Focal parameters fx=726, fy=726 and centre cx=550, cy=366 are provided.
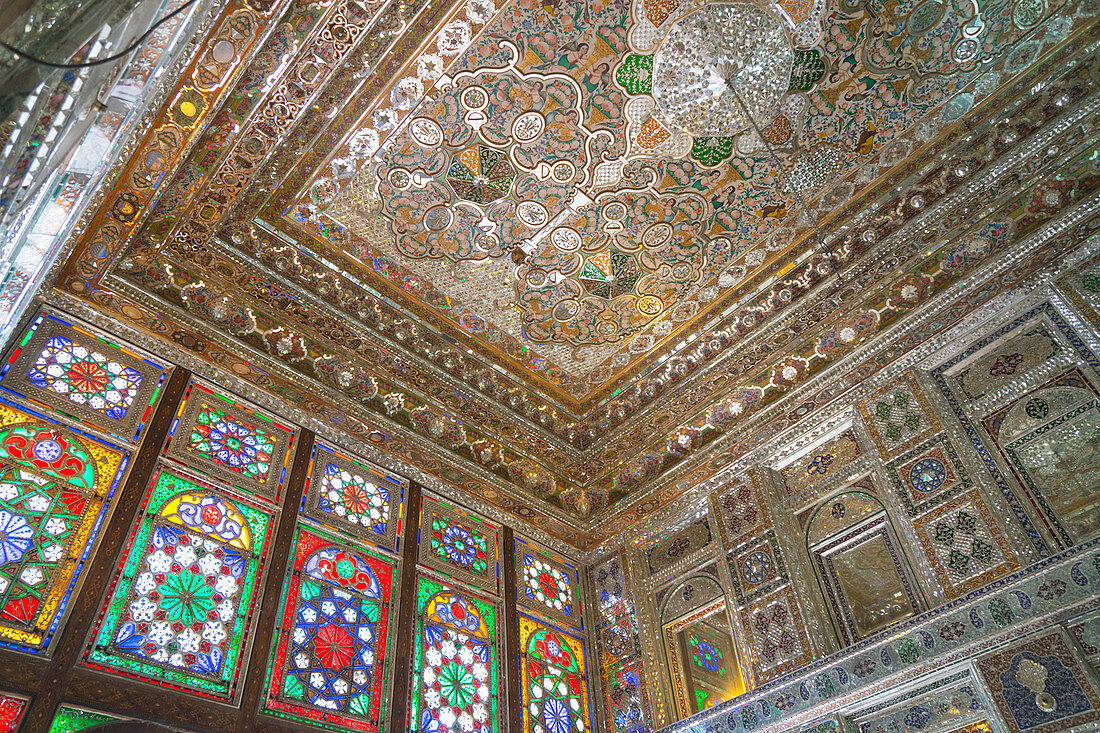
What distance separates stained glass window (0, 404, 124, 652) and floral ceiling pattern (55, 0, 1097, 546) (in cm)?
114

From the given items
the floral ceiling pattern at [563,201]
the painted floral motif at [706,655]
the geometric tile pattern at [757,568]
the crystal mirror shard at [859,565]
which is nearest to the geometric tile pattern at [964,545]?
the crystal mirror shard at [859,565]

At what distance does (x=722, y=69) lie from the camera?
537 cm

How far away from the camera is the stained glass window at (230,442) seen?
5.18 metres

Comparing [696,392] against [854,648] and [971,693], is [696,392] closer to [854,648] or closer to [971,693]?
[854,648]

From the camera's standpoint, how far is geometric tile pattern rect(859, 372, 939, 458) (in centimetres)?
533

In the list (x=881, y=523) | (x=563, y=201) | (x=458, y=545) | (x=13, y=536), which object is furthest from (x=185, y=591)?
(x=881, y=523)

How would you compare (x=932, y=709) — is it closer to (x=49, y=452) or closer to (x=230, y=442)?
(x=230, y=442)

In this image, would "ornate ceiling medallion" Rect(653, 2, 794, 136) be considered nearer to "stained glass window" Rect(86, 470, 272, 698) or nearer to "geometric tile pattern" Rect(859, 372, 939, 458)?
"geometric tile pattern" Rect(859, 372, 939, 458)

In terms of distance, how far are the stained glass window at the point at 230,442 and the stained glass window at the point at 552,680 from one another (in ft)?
8.16

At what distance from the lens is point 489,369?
279 inches

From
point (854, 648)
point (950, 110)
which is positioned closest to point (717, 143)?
point (950, 110)

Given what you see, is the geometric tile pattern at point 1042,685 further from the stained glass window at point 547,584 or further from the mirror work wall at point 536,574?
the stained glass window at point 547,584

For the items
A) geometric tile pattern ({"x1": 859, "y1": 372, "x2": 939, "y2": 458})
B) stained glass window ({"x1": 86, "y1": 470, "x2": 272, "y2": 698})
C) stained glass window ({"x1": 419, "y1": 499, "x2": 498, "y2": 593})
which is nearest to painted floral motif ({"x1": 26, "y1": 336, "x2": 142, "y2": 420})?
stained glass window ({"x1": 86, "y1": 470, "x2": 272, "y2": 698})

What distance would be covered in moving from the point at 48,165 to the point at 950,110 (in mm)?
5770
